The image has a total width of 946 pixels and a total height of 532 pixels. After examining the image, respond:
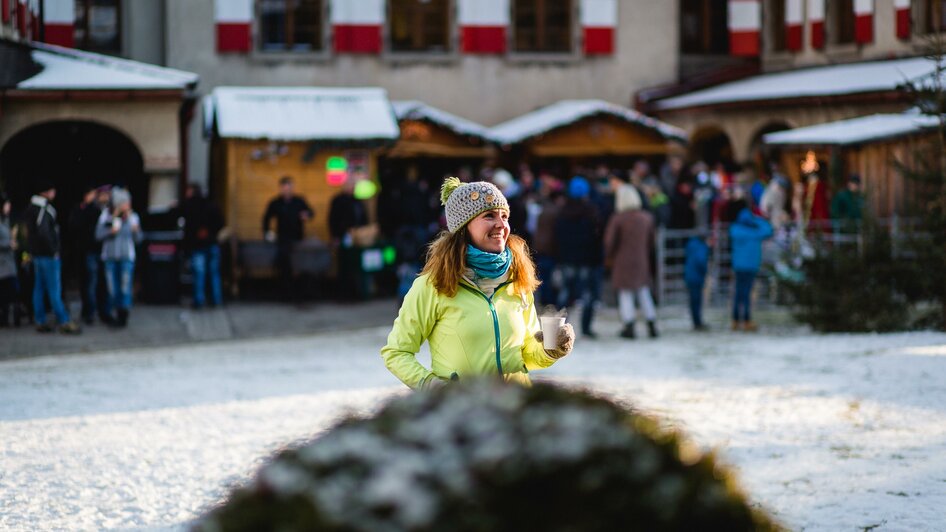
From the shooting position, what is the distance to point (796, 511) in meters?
6.90

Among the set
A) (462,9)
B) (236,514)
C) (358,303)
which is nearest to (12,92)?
(358,303)

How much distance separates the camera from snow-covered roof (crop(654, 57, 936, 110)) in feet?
78.7

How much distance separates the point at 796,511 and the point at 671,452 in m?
4.60

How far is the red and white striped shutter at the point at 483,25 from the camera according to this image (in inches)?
1050

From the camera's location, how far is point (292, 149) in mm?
21375

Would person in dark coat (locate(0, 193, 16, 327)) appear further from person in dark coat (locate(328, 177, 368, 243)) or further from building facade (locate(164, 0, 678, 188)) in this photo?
building facade (locate(164, 0, 678, 188))

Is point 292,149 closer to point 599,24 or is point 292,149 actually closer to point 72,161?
point 72,161

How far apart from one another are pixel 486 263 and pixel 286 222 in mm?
14952

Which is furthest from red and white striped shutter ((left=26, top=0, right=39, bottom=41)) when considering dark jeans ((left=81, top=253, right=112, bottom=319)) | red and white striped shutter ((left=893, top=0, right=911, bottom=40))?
red and white striped shutter ((left=893, top=0, right=911, bottom=40))

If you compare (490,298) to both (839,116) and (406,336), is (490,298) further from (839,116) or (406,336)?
(839,116)

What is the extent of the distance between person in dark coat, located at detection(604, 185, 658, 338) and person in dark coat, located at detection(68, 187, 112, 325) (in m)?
5.88

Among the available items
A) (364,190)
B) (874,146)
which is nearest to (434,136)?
(364,190)

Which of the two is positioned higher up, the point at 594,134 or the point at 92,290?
the point at 594,134

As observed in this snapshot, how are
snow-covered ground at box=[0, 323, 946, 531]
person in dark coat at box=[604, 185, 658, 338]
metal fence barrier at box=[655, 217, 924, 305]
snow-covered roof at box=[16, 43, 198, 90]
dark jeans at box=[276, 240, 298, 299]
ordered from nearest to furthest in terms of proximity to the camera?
snow-covered ground at box=[0, 323, 946, 531] → person in dark coat at box=[604, 185, 658, 338] → metal fence barrier at box=[655, 217, 924, 305] → dark jeans at box=[276, 240, 298, 299] → snow-covered roof at box=[16, 43, 198, 90]
